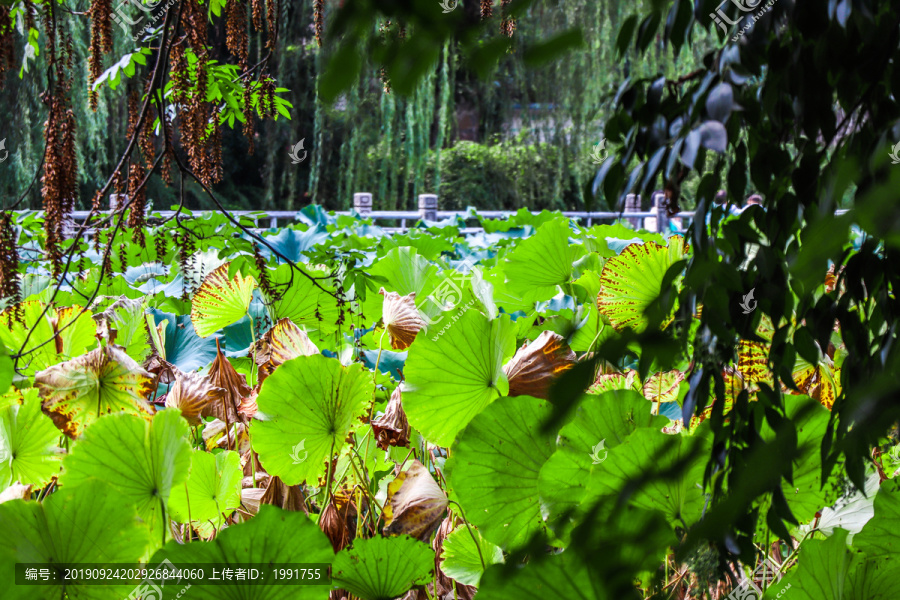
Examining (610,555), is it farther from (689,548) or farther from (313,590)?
(313,590)

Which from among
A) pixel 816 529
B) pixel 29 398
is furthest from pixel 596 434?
pixel 29 398

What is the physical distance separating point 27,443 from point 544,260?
68 cm

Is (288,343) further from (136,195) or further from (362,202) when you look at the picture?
(362,202)

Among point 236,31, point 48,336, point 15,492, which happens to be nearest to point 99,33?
point 236,31

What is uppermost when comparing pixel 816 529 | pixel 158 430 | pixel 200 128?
pixel 200 128

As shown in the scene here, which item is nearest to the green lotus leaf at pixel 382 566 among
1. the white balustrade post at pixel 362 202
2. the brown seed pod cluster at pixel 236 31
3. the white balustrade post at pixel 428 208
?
the brown seed pod cluster at pixel 236 31

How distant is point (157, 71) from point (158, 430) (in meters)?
0.43

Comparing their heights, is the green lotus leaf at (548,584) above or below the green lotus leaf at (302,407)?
below

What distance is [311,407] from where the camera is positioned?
65 centimetres

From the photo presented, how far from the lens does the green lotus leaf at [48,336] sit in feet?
2.83

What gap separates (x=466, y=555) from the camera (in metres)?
0.64

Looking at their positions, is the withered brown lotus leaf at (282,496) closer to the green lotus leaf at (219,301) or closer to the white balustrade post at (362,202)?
the green lotus leaf at (219,301)

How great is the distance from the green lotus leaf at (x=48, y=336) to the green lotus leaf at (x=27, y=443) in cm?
21

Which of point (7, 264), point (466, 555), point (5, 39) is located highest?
point (5, 39)
